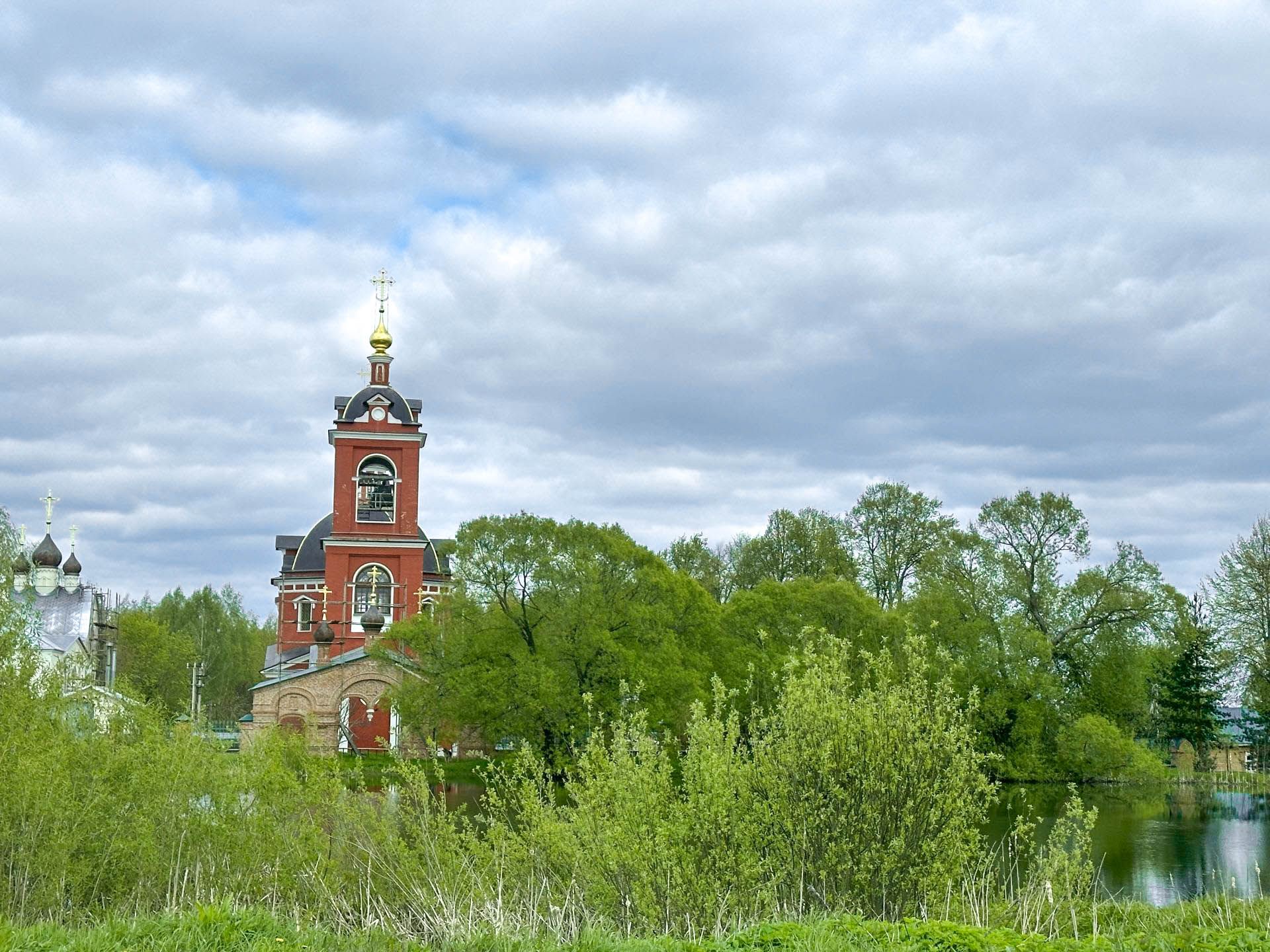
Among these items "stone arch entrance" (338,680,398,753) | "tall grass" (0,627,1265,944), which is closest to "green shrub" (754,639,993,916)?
"tall grass" (0,627,1265,944)

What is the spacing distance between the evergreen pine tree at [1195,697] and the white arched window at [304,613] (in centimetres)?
4575

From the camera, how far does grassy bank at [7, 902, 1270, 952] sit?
1077 cm

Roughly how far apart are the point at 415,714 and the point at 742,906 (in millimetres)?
33511

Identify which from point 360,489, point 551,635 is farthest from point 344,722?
point 551,635

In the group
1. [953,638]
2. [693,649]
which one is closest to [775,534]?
[953,638]

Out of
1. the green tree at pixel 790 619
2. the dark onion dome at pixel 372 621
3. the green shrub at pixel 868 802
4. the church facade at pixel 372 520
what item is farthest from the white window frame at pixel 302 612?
the green shrub at pixel 868 802

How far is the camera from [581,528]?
46.7m

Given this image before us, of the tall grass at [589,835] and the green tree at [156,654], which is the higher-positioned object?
the green tree at [156,654]

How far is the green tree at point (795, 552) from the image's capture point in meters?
68.2

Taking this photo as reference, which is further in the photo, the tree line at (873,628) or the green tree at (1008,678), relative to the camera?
the green tree at (1008,678)

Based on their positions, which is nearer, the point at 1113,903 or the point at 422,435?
the point at 1113,903

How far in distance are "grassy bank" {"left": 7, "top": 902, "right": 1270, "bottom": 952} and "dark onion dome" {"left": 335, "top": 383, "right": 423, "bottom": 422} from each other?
2223 inches

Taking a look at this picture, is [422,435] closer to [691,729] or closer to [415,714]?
[415,714]

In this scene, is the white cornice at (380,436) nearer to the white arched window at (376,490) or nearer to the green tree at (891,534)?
the white arched window at (376,490)
